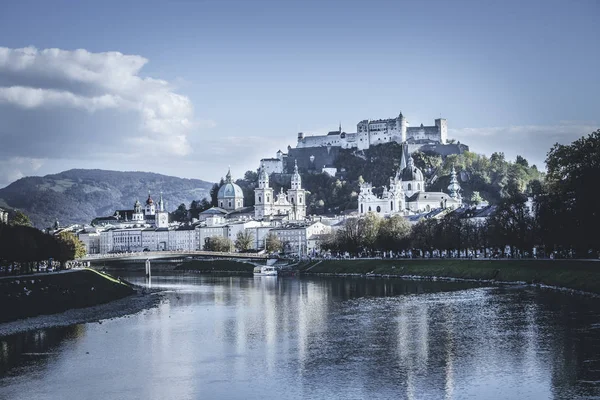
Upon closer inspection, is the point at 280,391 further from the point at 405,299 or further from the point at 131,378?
the point at 405,299

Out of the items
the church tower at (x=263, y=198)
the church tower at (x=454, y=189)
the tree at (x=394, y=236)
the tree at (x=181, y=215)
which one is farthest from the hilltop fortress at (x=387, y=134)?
the tree at (x=394, y=236)

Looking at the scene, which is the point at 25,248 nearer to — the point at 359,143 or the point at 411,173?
the point at 411,173

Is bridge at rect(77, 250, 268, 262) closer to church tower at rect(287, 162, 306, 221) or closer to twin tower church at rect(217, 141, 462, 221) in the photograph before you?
twin tower church at rect(217, 141, 462, 221)

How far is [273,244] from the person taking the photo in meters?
136

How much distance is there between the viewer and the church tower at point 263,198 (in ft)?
561

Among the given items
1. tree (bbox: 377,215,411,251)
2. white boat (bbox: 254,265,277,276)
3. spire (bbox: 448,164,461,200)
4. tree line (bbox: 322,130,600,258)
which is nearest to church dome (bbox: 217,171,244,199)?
spire (bbox: 448,164,461,200)

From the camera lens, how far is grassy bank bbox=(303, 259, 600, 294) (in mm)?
57713

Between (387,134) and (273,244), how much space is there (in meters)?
52.0

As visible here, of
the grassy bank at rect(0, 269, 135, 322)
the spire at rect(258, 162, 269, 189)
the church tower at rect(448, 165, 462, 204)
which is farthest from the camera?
the spire at rect(258, 162, 269, 189)

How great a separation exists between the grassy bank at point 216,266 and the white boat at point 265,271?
6499 mm

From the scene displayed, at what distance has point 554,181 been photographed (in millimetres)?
72188

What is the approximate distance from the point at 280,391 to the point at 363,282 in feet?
163

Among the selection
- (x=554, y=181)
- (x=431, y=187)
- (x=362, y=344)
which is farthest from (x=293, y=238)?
(x=362, y=344)

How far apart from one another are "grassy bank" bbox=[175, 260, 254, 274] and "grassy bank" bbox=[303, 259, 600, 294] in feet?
45.9
